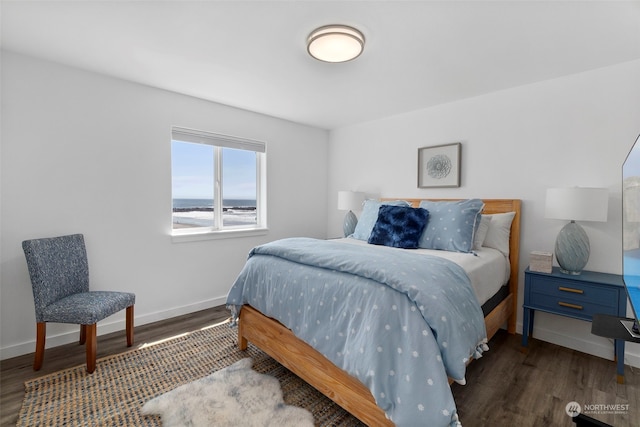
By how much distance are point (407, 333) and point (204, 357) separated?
1.71m

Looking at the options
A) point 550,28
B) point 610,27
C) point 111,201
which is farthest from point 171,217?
point 610,27

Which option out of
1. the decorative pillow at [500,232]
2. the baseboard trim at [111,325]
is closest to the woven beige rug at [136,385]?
the baseboard trim at [111,325]

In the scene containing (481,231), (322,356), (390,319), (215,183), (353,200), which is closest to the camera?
(390,319)

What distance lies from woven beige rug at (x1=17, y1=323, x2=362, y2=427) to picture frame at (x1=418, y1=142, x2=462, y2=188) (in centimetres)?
255

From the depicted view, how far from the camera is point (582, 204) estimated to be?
215cm

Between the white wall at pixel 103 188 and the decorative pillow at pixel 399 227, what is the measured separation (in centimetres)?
177

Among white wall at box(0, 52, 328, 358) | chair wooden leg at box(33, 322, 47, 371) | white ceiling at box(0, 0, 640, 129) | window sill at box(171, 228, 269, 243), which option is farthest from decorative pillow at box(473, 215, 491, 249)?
chair wooden leg at box(33, 322, 47, 371)

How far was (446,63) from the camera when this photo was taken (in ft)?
7.50

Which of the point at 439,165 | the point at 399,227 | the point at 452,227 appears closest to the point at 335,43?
the point at 399,227

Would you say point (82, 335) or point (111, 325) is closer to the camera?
point (82, 335)

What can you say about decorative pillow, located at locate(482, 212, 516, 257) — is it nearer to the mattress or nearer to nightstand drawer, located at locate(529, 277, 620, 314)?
the mattress

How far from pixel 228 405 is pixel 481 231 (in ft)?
8.04

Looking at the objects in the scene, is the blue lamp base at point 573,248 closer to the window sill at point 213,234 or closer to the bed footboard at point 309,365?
the bed footboard at point 309,365

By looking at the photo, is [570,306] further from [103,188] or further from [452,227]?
[103,188]
